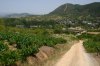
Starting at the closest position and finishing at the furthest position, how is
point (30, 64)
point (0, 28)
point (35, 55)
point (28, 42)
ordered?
point (30, 64) < point (35, 55) < point (28, 42) < point (0, 28)

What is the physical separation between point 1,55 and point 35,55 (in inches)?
377

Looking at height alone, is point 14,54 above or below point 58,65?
above

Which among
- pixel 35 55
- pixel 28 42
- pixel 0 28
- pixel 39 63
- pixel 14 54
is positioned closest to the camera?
pixel 14 54

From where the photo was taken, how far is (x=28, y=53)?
116 feet

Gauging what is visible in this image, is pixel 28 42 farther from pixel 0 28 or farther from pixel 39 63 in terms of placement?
pixel 0 28

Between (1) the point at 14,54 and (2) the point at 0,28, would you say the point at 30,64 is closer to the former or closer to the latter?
(1) the point at 14,54

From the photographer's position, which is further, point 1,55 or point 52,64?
point 52,64

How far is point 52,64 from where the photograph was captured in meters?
33.3

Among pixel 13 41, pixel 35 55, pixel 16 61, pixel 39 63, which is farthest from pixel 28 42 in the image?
pixel 16 61

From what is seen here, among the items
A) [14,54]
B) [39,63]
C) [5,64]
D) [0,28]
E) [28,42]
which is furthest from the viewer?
[0,28]

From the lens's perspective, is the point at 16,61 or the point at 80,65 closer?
the point at 16,61

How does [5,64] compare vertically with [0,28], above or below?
above

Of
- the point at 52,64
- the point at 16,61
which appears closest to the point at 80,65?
the point at 52,64

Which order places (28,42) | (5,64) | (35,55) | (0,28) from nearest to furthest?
1. (5,64)
2. (35,55)
3. (28,42)
4. (0,28)
